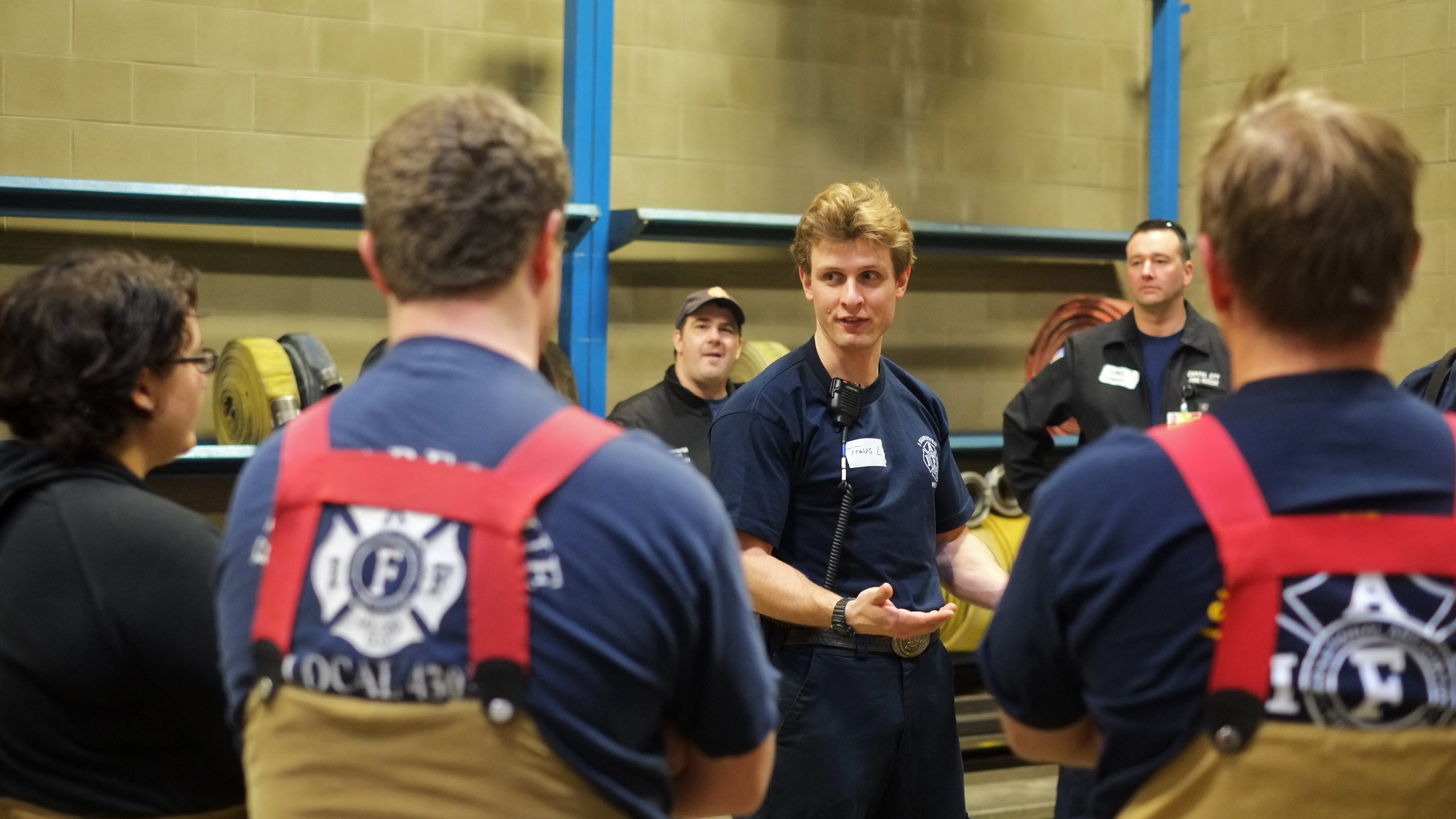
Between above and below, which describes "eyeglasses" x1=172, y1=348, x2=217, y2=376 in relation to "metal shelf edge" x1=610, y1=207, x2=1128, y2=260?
below

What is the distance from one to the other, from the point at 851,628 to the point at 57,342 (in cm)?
155

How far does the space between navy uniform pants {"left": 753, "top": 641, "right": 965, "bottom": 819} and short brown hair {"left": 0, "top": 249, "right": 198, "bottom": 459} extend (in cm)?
141

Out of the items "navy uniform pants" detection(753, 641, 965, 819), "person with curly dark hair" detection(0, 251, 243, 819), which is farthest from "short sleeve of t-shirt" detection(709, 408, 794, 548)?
"person with curly dark hair" detection(0, 251, 243, 819)

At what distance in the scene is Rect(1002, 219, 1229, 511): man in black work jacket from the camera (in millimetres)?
4590

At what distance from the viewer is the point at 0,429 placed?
4.95m

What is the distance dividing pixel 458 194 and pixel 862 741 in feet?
5.46

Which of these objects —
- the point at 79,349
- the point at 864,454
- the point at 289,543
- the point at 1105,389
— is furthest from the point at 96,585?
the point at 1105,389

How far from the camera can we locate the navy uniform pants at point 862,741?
2.52 metres

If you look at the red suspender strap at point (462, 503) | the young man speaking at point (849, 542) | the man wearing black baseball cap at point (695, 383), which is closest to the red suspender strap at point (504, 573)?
the red suspender strap at point (462, 503)

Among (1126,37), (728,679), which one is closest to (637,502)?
(728,679)

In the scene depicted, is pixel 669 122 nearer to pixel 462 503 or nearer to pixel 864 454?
pixel 864 454

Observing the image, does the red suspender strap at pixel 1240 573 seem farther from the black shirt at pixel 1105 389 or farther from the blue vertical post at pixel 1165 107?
the blue vertical post at pixel 1165 107

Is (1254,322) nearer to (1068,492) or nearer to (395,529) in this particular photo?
(1068,492)

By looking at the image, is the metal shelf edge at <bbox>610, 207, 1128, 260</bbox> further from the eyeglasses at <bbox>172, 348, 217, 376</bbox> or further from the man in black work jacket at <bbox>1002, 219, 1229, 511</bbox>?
the eyeglasses at <bbox>172, 348, 217, 376</bbox>
